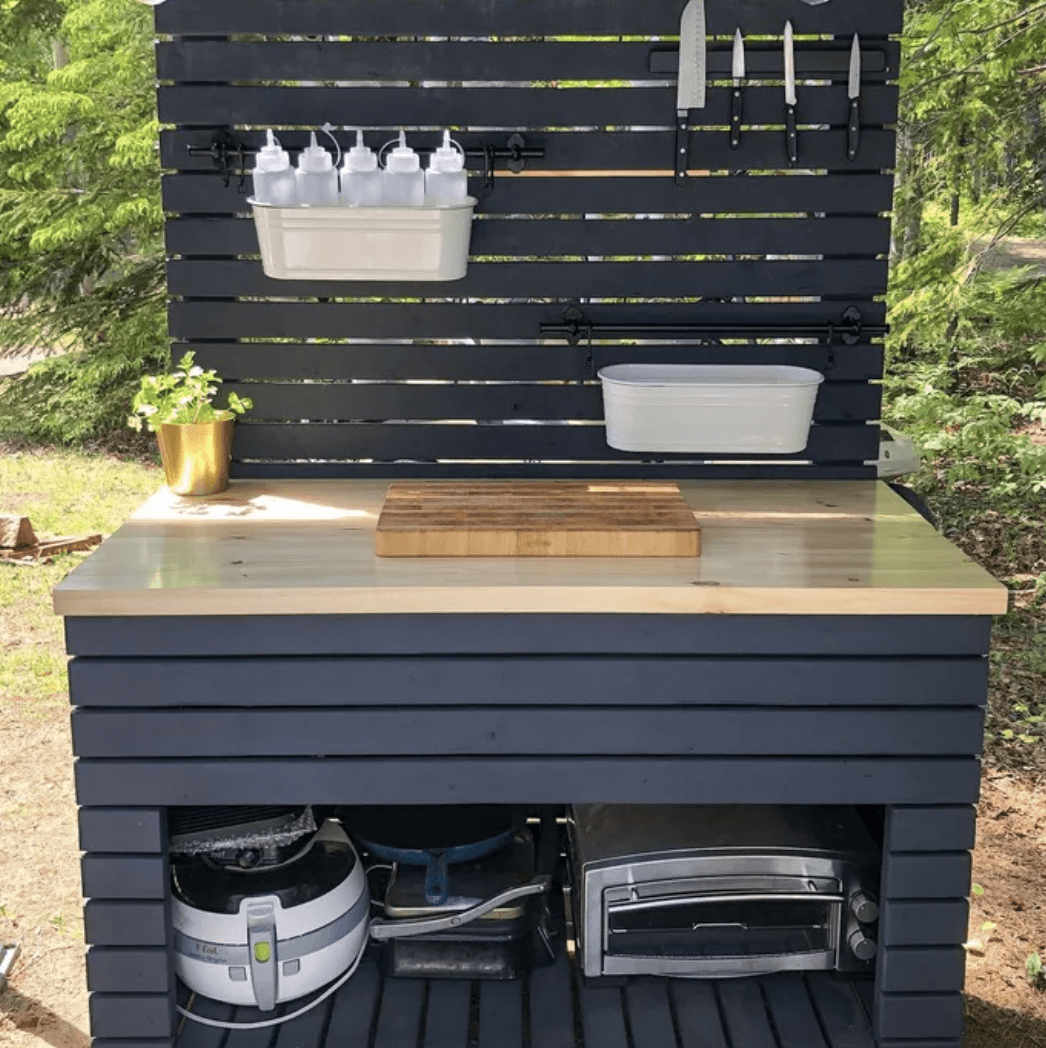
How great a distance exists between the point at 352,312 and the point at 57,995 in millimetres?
1453

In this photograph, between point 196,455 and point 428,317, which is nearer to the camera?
point 196,455

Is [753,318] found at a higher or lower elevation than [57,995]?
higher

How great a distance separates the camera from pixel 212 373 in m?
2.70

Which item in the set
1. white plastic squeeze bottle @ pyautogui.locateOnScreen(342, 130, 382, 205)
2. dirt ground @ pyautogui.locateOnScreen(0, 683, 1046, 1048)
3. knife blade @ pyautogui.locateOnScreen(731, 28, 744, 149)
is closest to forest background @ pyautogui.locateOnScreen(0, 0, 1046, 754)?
dirt ground @ pyautogui.locateOnScreen(0, 683, 1046, 1048)

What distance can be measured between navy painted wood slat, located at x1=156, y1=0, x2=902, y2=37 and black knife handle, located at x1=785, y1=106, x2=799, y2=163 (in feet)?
0.51

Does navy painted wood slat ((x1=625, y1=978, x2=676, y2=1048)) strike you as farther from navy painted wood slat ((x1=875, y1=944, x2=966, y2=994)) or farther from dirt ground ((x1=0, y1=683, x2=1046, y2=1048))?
dirt ground ((x1=0, y1=683, x2=1046, y2=1048))

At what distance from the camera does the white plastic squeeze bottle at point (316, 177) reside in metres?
2.46

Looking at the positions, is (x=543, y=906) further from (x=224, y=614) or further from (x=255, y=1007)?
(x=224, y=614)

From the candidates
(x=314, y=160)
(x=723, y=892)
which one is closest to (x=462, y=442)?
(x=314, y=160)

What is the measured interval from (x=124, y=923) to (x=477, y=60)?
169 cm

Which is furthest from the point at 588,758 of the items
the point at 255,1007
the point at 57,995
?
the point at 57,995

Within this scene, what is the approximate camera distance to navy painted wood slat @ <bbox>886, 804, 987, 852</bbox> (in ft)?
7.27

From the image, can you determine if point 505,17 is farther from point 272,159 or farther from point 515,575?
point 515,575

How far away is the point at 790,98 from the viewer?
2.61 m
